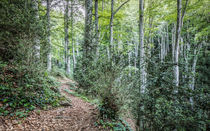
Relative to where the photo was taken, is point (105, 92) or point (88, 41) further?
point (88, 41)

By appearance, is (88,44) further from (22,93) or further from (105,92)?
(22,93)

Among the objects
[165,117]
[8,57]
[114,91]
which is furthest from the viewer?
[8,57]

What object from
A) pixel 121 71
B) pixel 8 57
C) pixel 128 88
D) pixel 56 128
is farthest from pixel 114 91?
pixel 8 57

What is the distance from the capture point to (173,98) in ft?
8.80

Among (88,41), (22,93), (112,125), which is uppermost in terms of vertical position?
(88,41)

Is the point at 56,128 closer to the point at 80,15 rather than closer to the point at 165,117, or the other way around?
the point at 165,117

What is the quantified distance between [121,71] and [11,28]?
14.3 feet

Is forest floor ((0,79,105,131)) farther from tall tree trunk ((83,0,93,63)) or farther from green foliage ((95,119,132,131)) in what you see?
tall tree trunk ((83,0,93,63))

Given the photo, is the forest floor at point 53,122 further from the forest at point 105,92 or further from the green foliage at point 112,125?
the green foliage at point 112,125

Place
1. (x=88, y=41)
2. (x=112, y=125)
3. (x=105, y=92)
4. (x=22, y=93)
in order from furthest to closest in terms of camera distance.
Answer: (x=88, y=41)
(x=22, y=93)
(x=105, y=92)
(x=112, y=125)

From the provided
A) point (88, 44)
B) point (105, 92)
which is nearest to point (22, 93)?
point (105, 92)

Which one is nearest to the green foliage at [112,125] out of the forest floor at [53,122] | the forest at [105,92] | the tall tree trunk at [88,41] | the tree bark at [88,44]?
the forest at [105,92]

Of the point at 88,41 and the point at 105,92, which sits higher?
the point at 88,41

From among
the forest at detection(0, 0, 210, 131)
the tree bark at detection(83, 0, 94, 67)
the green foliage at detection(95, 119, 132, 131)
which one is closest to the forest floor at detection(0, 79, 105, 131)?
the forest at detection(0, 0, 210, 131)
